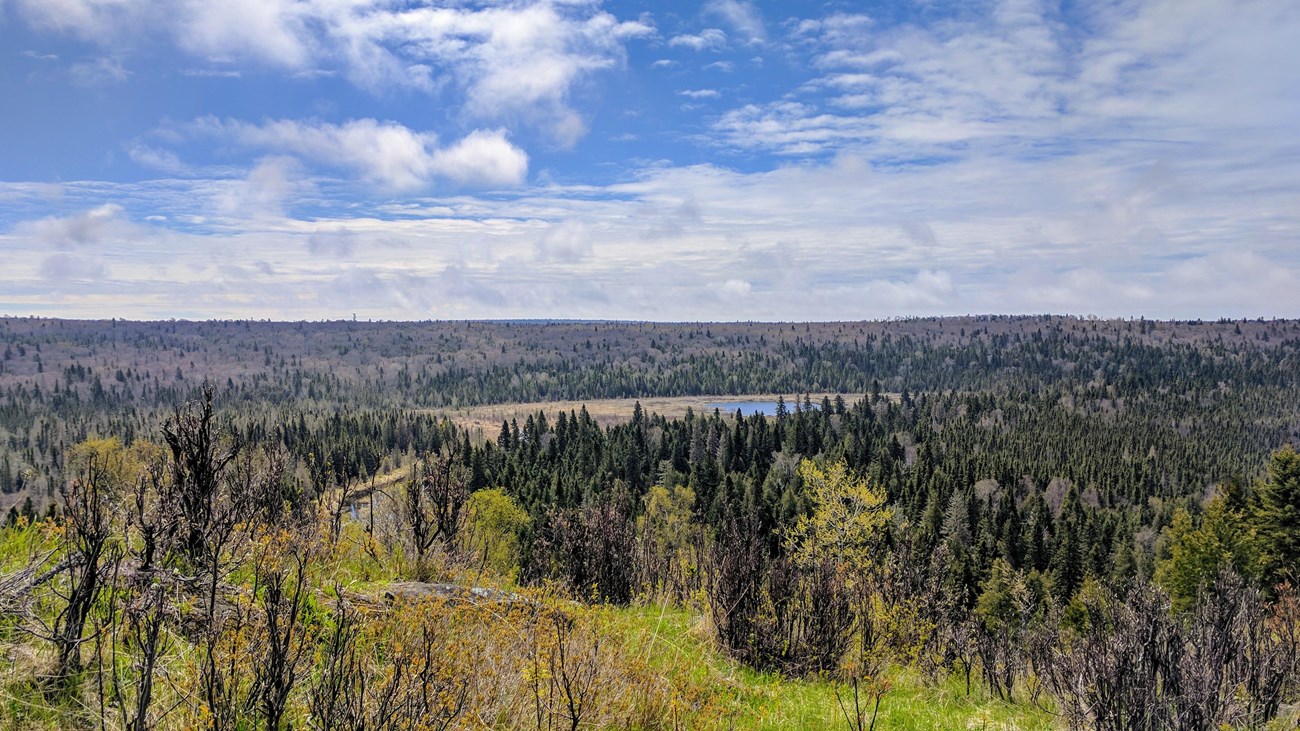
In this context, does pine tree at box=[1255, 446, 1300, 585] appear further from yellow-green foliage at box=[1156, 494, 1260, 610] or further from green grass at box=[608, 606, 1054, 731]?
green grass at box=[608, 606, 1054, 731]

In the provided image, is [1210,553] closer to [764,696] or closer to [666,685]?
[764,696]

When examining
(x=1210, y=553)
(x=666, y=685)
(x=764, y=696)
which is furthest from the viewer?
(x=1210, y=553)

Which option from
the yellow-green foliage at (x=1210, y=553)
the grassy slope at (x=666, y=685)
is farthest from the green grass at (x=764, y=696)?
the yellow-green foliage at (x=1210, y=553)

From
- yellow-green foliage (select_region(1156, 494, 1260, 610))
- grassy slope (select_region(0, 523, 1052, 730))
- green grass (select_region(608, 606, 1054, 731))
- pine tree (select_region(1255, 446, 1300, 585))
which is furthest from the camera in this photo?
yellow-green foliage (select_region(1156, 494, 1260, 610))

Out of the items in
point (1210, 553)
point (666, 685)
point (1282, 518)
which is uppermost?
point (666, 685)

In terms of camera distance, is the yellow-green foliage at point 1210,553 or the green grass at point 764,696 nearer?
the green grass at point 764,696

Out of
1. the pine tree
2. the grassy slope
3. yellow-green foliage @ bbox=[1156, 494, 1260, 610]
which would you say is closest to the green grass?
the grassy slope

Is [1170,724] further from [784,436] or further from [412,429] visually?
[412,429]

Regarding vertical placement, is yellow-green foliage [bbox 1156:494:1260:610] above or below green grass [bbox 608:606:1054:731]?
below

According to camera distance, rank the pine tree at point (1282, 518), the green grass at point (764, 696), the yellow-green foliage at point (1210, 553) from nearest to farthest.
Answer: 1. the green grass at point (764, 696)
2. the pine tree at point (1282, 518)
3. the yellow-green foliage at point (1210, 553)

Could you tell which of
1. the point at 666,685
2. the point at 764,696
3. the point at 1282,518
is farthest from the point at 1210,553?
the point at 666,685

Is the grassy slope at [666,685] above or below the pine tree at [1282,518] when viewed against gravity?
above

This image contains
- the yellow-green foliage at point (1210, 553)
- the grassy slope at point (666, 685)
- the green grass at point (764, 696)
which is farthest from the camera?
the yellow-green foliage at point (1210, 553)

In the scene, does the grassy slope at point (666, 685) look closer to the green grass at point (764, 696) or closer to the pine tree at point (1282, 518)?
the green grass at point (764, 696)
